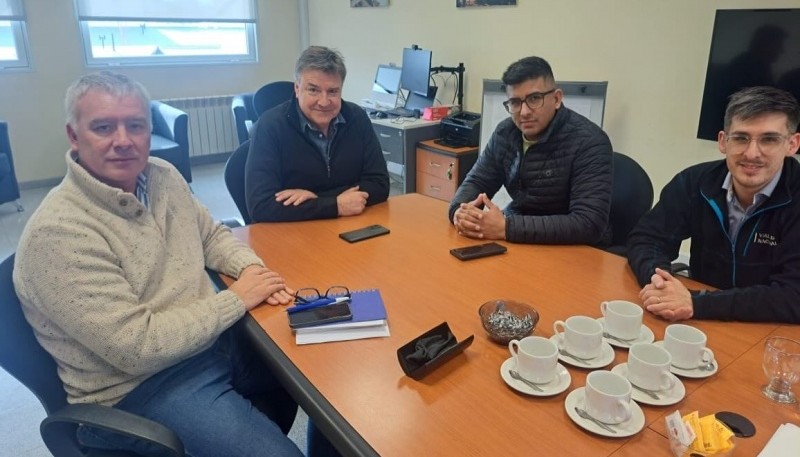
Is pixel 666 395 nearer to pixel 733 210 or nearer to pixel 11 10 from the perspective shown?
pixel 733 210

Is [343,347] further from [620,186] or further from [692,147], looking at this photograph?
[692,147]

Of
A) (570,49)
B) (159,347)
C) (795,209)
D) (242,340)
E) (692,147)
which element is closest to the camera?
(159,347)

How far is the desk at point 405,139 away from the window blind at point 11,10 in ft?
10.7

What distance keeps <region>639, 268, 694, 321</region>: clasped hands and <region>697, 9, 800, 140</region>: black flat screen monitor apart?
1.83 metres

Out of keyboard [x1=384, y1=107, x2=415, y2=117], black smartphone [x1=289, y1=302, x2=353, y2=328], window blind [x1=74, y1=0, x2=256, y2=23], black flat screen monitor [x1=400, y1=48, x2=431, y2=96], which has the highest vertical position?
window blind [x1=74, y1=0, x2=256, y2=23]

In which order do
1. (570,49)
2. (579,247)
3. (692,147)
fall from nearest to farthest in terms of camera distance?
(579,247), (692,147), (570,49)

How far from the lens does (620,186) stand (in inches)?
83.0

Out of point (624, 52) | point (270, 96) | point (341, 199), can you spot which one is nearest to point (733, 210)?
point (341, 199)

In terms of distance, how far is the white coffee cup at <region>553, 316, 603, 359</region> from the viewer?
110 cm

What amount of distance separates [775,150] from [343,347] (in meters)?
1.20

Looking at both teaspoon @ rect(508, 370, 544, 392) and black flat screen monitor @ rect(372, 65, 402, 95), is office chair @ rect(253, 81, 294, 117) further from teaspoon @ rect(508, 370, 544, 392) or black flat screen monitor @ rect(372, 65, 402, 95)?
teaspoon @ rect(508, 370, 544, 392)

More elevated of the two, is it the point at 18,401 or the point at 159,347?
the point at 159,347

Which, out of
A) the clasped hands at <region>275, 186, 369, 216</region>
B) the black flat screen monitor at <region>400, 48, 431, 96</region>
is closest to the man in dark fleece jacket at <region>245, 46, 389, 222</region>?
the clasped hands at <region>275, 186, 369, 216</region>

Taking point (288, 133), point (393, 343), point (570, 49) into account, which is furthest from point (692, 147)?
point (393, 343)
